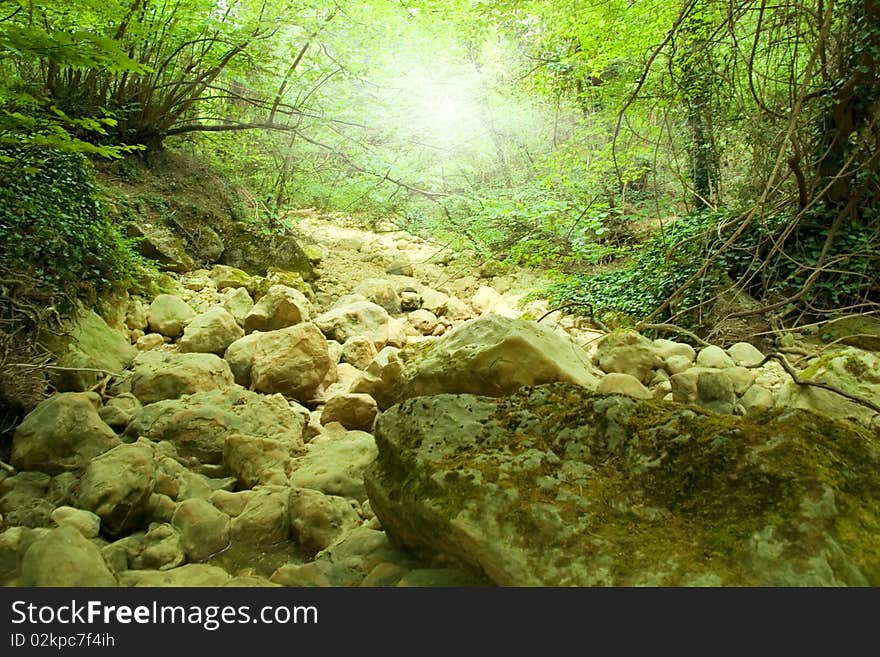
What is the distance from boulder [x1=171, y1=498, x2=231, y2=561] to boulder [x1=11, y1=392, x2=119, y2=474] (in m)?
0.82

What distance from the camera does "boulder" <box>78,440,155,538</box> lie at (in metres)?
2.14

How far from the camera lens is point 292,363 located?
4102 millimetres

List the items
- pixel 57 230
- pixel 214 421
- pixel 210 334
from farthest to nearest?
pixel 210 334 → pixel 57 230 → pixel 214 421

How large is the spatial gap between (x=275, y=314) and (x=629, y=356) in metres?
3.50

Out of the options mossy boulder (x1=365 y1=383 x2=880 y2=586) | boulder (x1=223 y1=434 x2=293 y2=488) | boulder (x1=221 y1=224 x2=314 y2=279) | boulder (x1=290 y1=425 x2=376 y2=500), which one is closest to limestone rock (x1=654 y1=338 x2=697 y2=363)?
mossy boulder (x1=365 y1=383 x2=880 y2=586)

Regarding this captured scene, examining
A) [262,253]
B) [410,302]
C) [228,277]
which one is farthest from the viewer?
[262,253]

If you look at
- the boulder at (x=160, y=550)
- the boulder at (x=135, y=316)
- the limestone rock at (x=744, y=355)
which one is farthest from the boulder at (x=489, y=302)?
the boulder at (x=160, y=550)

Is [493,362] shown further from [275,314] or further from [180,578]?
[275,314]

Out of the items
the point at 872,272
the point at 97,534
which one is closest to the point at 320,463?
the point at 97,534

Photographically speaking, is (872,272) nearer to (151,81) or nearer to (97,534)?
(97,534)

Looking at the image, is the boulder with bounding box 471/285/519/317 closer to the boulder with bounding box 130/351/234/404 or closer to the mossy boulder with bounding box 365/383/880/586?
the boulder with bounding box 130/351/234/404

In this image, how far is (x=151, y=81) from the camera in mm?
7285

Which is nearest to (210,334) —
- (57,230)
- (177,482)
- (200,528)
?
(57,230)
